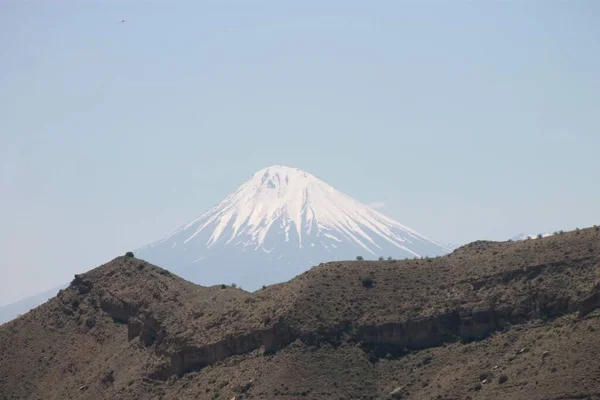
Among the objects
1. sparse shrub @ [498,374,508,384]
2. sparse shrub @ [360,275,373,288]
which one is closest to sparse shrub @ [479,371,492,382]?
sparse shrub @ [498,374,508,384]

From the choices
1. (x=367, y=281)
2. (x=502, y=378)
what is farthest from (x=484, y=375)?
(x=367, y=281)

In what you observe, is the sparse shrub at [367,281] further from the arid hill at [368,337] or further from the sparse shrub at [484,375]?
the sparse shrub at [484,375]

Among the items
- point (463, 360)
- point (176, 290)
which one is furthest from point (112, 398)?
point (463, 360)

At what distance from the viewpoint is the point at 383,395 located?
8562 cm

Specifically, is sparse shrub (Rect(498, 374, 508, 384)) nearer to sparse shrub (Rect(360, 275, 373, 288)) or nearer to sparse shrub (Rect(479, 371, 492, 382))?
sparse shrub (Rect(479, 371, 492, 382))

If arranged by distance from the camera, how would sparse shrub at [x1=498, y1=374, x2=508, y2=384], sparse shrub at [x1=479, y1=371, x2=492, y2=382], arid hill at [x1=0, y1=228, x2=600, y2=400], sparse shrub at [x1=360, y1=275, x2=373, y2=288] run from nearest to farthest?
1. sparse shrub at [x1=498, y1=374, x2=508, y2=384]
2. sparse shrub at [x1=479, y1=371, x2=492, y2=382]
3. arid hill at [x1=0, y1=228, x2=600, y2=400]
4. sparse shrub at [x1=360, y1=275, x2=373, y2=288]

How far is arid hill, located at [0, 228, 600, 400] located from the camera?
267 ft

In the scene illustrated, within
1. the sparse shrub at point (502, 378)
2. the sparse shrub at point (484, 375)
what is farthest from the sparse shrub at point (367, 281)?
the sparse shrub at point (502, 378)

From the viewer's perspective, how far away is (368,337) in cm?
9206

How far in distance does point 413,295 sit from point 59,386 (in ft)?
124

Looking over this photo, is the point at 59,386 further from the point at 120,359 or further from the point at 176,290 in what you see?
the point at 176,290

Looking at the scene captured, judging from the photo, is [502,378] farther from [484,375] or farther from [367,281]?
[367,281]

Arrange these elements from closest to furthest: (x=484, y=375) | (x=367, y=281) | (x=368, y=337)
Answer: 1. (x=484, y=375)
2. (x=368, y=337)
3. (x=367, y=281)

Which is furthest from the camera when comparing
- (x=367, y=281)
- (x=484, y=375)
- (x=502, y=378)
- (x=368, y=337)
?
(x=367, y=281)
